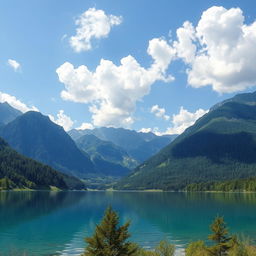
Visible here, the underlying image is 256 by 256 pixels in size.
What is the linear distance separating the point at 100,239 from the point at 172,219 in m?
83.4

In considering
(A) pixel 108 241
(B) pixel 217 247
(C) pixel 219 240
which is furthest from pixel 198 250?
(A) pixel 108 241

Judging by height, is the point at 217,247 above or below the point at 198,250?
above

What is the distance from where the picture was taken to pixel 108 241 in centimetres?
2953

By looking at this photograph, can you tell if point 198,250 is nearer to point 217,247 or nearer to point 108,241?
point 217,247

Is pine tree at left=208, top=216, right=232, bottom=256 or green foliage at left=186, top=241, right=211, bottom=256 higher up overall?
pine tree at left=208, top=216, right=232, bottom=256

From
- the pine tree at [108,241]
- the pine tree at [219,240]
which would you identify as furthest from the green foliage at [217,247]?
the pine tree at [108,241]

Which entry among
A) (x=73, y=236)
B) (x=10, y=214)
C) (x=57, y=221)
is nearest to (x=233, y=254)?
(x=73, y=236)

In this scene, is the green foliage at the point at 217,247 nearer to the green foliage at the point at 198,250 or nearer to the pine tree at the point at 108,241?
the green foliage at the point at 198,250

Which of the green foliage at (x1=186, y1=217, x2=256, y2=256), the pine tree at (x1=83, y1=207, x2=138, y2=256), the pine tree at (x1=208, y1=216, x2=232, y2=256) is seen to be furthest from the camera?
the pine tree at (x1=208, y1=216, x2=232, y2=256)

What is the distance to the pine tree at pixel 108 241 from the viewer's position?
28866mm

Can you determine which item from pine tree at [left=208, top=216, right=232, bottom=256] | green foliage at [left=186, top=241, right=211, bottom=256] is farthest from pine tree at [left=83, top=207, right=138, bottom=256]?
pine tree at [left=208, top=216, right=232, bottom=256]

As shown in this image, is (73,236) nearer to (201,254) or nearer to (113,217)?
(201,254)

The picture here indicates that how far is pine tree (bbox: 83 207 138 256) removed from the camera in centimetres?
2887

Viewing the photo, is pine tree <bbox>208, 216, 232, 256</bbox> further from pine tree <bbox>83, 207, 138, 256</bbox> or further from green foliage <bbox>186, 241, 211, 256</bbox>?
pine tree <bbox>83, 207, 138, 256</bbox>
